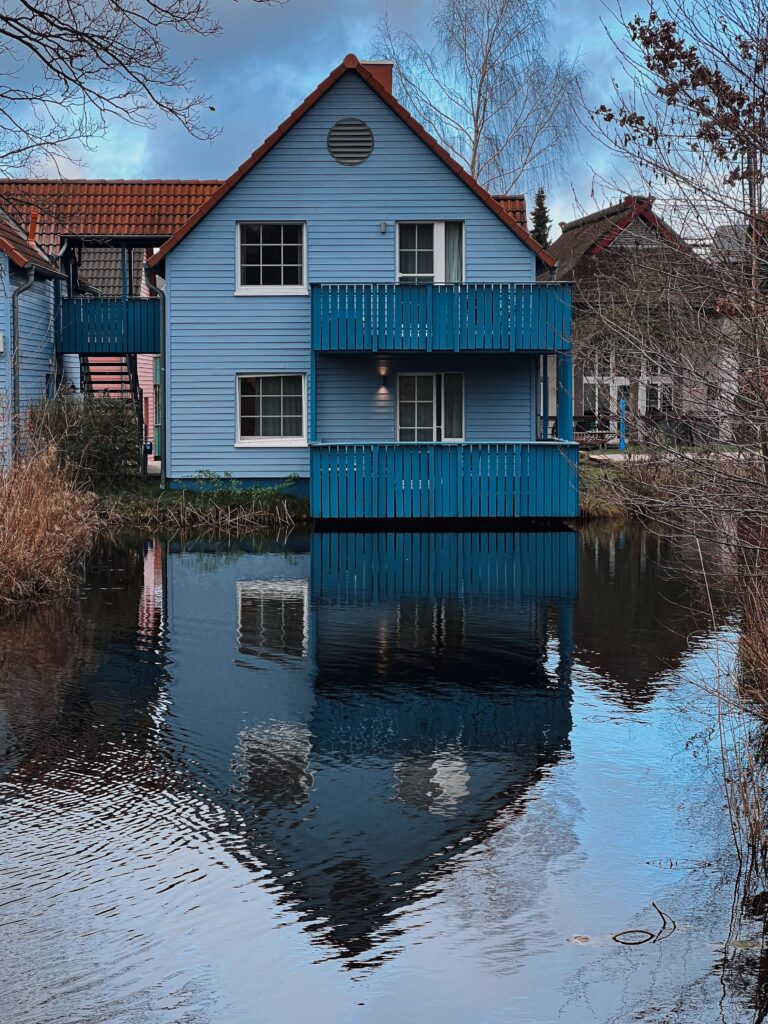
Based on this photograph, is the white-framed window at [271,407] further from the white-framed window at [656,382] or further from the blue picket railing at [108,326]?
the white-framed window at [656,382]

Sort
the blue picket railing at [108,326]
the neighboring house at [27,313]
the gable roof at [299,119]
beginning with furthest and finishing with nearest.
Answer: the blue picket railing at [108,326]
the neighboring house at [27,313]
the gable roof at [299,119]

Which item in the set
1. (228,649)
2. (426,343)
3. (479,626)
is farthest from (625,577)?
(426,343)

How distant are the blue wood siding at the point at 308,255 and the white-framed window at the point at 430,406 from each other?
2.09 metres

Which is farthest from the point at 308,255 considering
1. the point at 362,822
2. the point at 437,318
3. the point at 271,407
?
the point at 362,822

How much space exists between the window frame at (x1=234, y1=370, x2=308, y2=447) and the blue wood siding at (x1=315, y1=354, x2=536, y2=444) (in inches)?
12.4

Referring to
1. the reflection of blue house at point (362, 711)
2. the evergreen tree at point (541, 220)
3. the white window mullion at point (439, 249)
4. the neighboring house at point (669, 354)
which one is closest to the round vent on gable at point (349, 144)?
the white window mullion at point (439, 249)

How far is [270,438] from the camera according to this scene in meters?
28.7

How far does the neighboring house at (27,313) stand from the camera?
96.3 feet

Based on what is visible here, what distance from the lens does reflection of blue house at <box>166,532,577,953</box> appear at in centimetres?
700

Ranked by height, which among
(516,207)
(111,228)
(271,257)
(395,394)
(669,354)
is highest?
(516,207)

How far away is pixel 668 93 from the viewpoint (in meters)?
8.23

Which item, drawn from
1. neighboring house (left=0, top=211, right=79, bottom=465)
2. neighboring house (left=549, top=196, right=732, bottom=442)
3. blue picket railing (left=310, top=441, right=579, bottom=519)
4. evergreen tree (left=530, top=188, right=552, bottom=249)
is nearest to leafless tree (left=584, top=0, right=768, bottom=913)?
neighboring house (left=549, top=196, right=732, bottom=442)

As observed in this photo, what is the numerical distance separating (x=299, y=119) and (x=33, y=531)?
1528cm

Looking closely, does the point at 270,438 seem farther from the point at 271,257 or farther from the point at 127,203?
the point at 127,203
